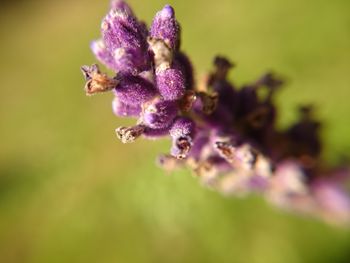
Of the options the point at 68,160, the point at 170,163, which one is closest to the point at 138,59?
the point at 170,163

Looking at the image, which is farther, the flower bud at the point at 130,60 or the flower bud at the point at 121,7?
the flower bud at the point at 121,7

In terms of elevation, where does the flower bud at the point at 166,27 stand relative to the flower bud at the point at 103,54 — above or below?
above

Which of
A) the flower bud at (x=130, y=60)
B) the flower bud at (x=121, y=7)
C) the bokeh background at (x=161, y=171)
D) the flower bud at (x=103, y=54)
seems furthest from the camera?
the bokeh background at (x=161, y=171)

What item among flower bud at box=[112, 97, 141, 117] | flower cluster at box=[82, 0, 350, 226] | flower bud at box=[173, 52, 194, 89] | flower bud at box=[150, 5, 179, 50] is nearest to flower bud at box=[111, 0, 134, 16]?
flower cluster at box=[82, 0, 350, 226]

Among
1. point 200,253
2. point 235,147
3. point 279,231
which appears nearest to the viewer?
point 235,147

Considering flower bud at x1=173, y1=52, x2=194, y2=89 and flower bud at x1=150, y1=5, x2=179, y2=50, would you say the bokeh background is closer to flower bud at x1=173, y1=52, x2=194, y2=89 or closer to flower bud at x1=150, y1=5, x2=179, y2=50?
flower bud at x1=173, y1=52, x2=194, y2=89

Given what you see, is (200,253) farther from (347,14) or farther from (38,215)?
(347,14)

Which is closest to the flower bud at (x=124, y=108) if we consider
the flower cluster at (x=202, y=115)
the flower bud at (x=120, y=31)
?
the flower cluster at (x=202, y=115)

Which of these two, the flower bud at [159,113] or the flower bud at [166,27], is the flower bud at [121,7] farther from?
the flower bud at [159,113]
